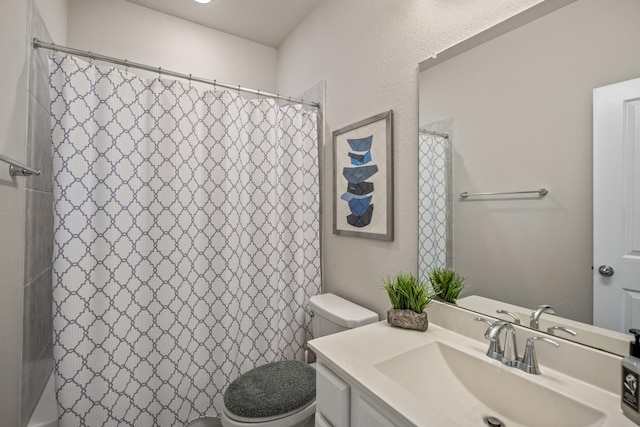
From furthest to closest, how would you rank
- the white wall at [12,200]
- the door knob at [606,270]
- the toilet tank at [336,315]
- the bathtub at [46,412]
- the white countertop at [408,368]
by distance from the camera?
the toilet tank at [336,315] < the bathtub at [46,412] < the white wall at [12,200] < the door knob at [606,270] < the white countertop at [408,368]

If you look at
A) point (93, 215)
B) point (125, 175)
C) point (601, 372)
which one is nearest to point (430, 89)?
point (601, 372)

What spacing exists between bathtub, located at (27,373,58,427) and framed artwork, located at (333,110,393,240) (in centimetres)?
160

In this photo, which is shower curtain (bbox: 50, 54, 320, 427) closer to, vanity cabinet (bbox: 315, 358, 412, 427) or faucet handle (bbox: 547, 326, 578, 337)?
vanity cabinet (bbox: 315, 358, 412, 427)

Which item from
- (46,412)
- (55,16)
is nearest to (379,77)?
(55,16)

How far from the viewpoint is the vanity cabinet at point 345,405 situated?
2.44 feet

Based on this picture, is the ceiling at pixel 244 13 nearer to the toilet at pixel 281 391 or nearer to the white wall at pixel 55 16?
the white wall at pixel 55 16

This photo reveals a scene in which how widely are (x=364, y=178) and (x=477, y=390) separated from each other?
3.37 ft

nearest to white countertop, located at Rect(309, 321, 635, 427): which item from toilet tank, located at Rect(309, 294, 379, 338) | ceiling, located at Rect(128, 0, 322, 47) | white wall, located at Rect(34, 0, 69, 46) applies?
toilet tank, located at Rect(309, 294, 379, 338)

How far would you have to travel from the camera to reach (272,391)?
1.28m

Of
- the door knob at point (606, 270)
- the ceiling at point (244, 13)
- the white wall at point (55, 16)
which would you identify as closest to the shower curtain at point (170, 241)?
the white wall at point (55, 16)

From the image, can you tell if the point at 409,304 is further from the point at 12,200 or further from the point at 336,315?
the point at 12,200

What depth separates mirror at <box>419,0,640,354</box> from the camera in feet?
2.67

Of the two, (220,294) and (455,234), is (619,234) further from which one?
(220,294)

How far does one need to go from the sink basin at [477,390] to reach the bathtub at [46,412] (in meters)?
1.48
